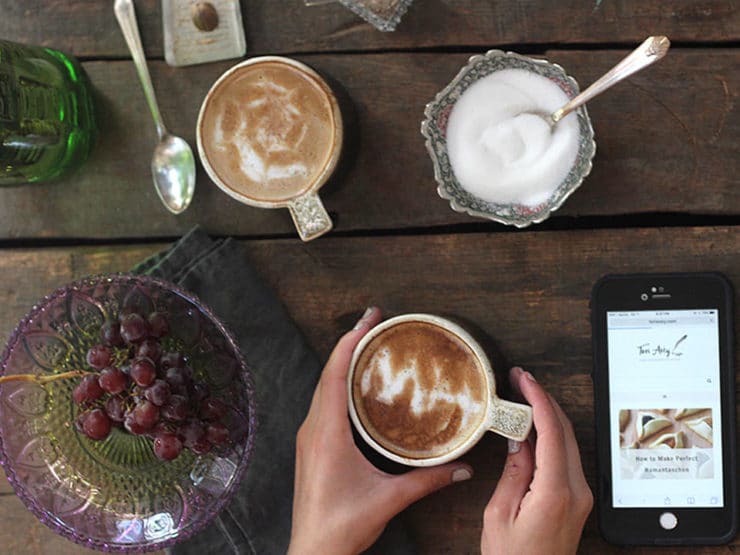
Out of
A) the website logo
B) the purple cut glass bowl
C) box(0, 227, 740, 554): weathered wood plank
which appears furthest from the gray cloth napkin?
the website logo

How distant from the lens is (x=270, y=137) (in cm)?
109

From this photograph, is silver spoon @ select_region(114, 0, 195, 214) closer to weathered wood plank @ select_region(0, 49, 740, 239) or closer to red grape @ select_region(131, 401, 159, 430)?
weathered wood plank @ select_region(0, 49, 740, 239)

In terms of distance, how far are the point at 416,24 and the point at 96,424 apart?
642 millimetres

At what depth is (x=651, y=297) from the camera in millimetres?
1094

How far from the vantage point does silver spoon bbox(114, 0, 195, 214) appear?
112 cm

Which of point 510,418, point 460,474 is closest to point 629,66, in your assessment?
point 510,418

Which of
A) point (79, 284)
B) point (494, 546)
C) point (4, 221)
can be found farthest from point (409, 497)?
point (4, 221)

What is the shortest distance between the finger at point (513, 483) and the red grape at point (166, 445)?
15.7 inches

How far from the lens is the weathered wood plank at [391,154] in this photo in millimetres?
1095

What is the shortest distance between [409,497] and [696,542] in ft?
1.26

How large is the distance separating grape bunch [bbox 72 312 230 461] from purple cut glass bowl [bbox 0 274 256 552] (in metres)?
0.03

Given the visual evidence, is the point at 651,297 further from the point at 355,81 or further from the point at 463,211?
the point at 355,81

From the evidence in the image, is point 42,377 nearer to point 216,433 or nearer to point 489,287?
point 216,433

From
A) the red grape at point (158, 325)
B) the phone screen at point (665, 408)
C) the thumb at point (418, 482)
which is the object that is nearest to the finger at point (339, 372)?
the thumb at point (418, 482)
